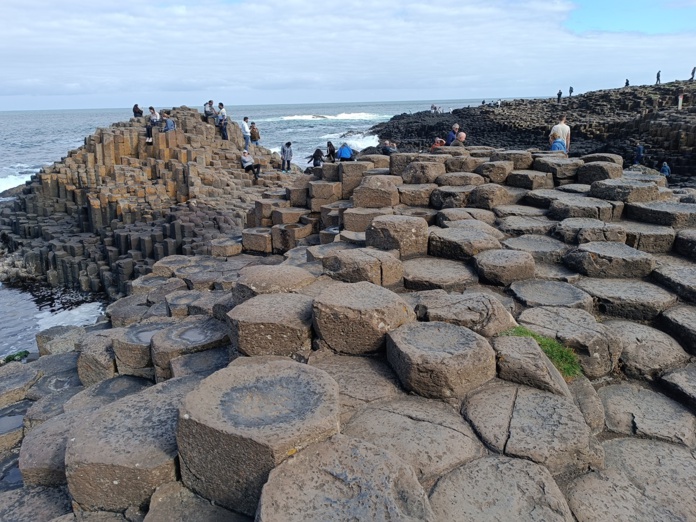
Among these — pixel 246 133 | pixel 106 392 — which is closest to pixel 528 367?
pixel 106 392

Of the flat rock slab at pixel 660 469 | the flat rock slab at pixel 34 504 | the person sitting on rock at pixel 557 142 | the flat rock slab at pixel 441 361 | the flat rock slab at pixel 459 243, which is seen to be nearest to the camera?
the flat rock slab at pixel 660 469

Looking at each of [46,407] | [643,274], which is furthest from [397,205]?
[46,407]

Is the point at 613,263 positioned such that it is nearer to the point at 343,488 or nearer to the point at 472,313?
the point at 472,313

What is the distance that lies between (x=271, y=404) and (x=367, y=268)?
233 cm

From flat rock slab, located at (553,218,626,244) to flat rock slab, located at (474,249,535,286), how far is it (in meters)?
1.08

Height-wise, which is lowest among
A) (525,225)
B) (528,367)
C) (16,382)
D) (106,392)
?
(16,382)

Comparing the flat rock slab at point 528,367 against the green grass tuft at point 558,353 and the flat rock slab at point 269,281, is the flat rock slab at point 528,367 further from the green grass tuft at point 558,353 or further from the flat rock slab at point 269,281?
the flat rock slab at point 269,281

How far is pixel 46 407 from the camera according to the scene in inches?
196

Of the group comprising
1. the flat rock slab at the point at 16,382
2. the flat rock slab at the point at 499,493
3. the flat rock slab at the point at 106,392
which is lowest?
the flat rock slab at the point at 16,382

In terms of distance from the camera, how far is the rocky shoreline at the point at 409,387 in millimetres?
2438

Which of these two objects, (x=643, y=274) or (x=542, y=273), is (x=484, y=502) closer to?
(x=542, y=273)

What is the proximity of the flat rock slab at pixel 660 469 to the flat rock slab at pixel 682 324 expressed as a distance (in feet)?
4.36

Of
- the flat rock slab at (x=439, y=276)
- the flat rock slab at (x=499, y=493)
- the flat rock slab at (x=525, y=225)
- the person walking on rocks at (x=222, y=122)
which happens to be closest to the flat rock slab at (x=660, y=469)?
the flat rock slab at (x=499, y=493)

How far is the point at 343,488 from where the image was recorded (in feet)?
7.29
